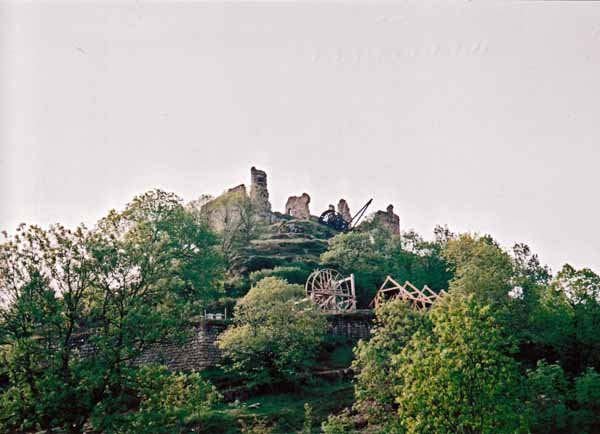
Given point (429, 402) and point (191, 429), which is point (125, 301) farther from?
point (429, 402)

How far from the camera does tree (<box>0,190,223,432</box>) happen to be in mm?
17609

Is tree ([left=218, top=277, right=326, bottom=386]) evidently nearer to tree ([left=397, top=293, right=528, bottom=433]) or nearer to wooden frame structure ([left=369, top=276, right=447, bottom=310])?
wooden frame structure ([left=369, top=276, right=447, bottom=310])

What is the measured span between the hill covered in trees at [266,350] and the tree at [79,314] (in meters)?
0.04

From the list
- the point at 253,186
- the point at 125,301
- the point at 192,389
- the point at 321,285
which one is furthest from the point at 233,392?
the point at 253,186

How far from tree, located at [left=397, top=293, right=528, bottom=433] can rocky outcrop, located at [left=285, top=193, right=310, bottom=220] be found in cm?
5469

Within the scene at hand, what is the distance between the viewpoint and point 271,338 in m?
27.5

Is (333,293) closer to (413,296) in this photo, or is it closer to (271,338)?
(413,296)

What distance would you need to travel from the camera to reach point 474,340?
16.6m

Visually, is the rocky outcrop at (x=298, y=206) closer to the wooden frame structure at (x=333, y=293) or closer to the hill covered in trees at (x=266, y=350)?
the wooden frame structure at (x=333, y=293)

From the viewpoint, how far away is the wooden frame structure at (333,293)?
38656 mm

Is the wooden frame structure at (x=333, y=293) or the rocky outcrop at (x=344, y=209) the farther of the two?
the rocky outcrop at (x=344, y=209)

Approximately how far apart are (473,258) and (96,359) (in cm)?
1932

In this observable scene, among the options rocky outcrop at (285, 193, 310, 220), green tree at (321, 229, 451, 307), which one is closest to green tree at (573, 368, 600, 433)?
green tree at (321, 229, 451, 307)

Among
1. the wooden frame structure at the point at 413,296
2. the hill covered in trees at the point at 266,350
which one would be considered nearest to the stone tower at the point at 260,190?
the wooden frame structure at the point at 413,296
